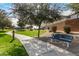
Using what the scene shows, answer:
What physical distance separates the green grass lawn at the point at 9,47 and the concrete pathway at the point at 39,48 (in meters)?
0.07

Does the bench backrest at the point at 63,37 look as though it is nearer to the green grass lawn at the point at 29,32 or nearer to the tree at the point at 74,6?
the green grass lawn at the point at 29,32

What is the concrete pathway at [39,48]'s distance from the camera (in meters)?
3.27

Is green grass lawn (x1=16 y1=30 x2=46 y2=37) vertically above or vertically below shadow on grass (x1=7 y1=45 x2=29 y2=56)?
above

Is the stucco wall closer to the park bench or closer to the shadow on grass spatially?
the park bench

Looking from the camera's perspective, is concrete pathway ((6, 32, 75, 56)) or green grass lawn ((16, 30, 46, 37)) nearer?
concrete pathway ((6, 32, 75, 56))

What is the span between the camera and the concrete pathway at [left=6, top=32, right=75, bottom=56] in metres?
3.27

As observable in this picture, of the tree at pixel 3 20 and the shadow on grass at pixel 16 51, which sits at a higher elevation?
the tree at pixel 3 20

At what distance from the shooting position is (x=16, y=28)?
3387mm

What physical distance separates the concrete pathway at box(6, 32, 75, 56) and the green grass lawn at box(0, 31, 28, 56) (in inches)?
2.7

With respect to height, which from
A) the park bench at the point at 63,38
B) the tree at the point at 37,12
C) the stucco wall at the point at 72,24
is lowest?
the park bench at the point at 63,38

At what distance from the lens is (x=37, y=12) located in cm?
337

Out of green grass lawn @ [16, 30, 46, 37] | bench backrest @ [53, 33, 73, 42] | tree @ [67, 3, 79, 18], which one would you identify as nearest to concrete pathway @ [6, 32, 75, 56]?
Result: green grass lawn @ [16, 30, 46, 37]

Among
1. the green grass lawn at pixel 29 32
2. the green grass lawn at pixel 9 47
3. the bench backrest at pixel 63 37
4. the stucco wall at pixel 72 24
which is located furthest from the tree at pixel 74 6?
the green grass lawn at pixel 9 47

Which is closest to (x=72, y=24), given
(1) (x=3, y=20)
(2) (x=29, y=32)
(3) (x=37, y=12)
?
(3) (x=37, y=12)
